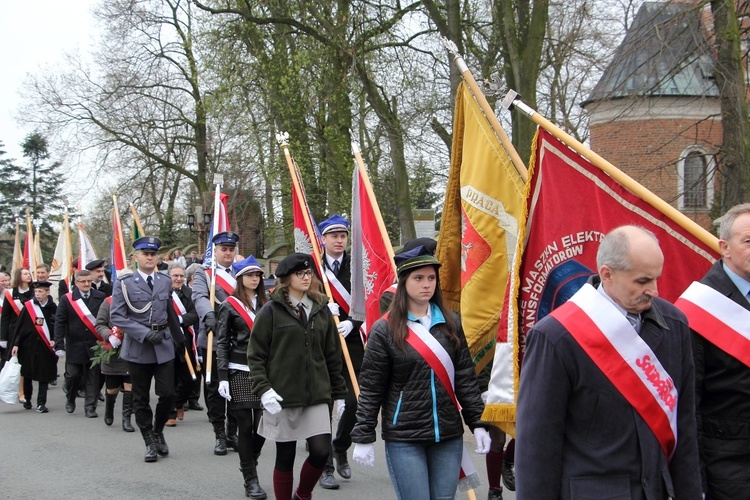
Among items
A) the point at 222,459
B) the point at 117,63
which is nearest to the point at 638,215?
the point at 222,459

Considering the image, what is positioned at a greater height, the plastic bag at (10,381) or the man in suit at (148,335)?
the man in suit at (148,335)

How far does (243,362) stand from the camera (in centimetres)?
669

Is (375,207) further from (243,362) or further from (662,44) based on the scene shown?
(662,44)

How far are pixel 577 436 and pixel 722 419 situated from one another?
35.4 inches

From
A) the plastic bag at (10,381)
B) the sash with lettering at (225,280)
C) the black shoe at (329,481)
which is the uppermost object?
the sash with lettering at (225,280)

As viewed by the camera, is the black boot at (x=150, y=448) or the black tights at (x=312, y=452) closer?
the black tights at (x=312, y=452)

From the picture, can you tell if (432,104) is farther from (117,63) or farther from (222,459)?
(117,63)

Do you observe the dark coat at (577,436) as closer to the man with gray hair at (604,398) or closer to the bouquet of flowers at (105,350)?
the man with gray hair at (604,398)

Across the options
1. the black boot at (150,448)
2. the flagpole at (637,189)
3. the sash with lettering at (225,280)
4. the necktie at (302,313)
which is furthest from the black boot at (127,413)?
the flagpole at (637,189)

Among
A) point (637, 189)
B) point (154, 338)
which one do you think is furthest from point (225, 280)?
point (637, 189)

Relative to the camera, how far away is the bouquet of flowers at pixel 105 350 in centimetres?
980

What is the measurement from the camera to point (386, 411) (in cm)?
441

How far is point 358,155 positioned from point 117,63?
25483 mm

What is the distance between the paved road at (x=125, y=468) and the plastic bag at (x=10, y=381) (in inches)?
52.3
